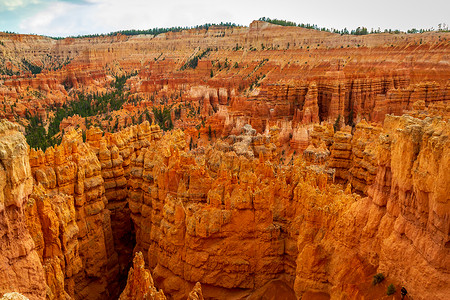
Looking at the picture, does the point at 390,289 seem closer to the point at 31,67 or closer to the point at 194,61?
the point at 194,61

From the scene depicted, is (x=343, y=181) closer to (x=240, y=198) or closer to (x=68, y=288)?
(x=240, y=198)

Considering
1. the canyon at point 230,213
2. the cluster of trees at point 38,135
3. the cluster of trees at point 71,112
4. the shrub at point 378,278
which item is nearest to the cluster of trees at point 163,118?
the canyon at point 230,213

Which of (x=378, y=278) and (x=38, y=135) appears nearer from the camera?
(x=378, y=278)

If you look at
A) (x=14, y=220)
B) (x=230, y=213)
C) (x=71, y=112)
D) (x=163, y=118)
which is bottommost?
(x=71, y=112)

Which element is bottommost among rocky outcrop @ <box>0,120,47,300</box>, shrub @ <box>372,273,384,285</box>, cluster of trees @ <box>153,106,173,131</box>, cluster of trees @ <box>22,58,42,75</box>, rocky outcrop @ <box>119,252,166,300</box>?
cluster of trees @ <box>153,106,173,131</box>

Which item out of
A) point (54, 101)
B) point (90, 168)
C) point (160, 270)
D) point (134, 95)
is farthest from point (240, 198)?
point (54, 101)

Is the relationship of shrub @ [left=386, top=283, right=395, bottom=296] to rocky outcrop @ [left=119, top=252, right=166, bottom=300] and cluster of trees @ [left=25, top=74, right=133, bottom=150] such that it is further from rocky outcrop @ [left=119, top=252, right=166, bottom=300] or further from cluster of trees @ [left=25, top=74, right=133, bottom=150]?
cluster of trees @ [left=25, top=74, right=133, bottom=150]

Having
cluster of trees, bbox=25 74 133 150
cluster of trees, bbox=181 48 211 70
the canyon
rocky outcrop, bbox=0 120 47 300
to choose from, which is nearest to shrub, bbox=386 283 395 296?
the canyon

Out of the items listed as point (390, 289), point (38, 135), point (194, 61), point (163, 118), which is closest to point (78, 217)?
point (390, 289)
